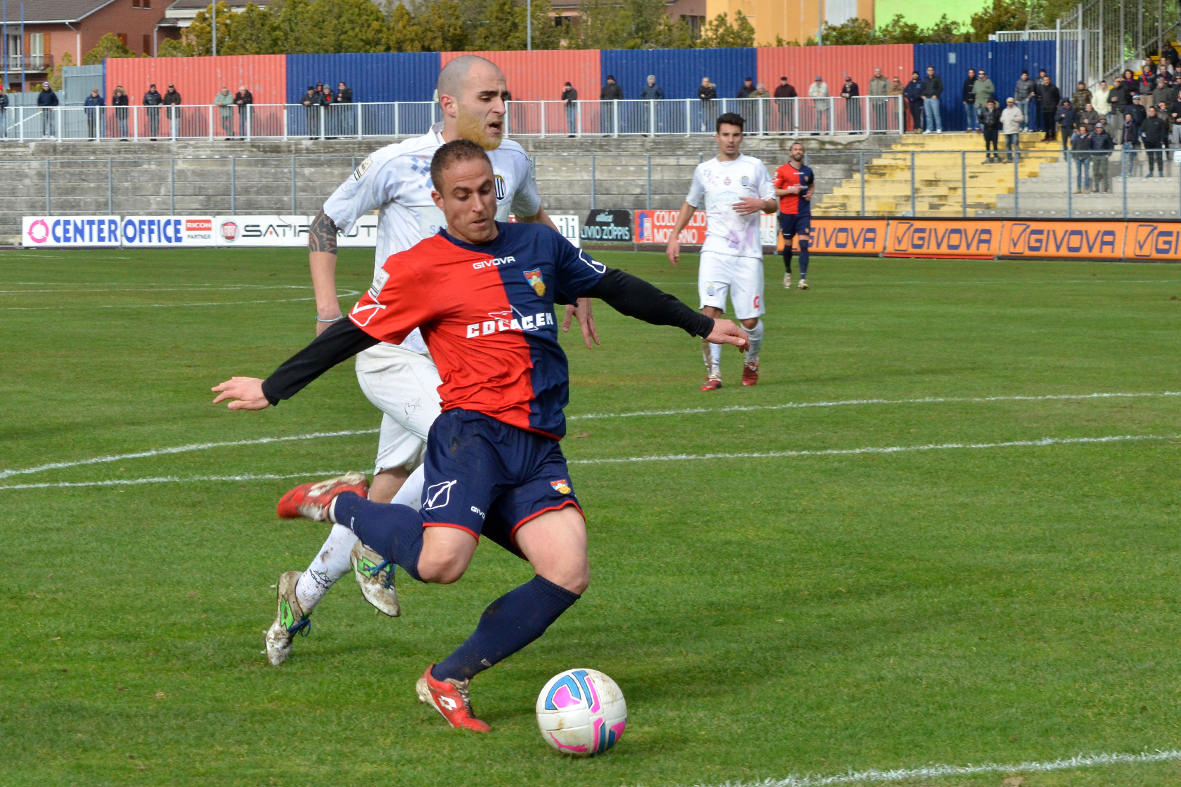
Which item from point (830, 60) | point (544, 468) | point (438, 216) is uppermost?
point (830, 60)

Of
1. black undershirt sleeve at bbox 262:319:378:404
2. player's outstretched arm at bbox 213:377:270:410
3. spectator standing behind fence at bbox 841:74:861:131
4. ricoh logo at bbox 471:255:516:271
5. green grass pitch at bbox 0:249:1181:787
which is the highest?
spectator standing behind fence at bbox 841:74:861:131

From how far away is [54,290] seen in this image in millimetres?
26406

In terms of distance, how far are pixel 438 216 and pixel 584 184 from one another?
3750cm

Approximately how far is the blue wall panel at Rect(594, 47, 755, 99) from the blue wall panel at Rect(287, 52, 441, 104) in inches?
274

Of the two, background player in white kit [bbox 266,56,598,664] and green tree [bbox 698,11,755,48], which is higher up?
green tree [bbox 698,11,755,48]

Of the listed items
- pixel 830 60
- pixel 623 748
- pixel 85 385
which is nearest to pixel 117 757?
pixel 623 748

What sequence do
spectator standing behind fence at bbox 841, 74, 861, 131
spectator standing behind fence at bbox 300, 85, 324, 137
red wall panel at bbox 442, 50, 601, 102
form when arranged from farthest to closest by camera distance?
red wall panel at bbox 442, 50, 601, 102, spectator standing behind fence at bbox 300, 85, 324, 137, spectator standing behind fence at bbox 841, 74, 861, 131

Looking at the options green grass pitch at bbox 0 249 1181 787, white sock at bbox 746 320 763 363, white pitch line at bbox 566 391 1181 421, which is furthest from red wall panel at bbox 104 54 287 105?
white pitch line at bbox 566 391 1181 421

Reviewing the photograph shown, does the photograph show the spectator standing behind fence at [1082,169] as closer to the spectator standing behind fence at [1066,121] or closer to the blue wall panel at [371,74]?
the spectator standing behind fence at [1066,121]

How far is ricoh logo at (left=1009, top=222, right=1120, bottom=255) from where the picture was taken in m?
32.5

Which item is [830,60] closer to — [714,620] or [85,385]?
[85,385]

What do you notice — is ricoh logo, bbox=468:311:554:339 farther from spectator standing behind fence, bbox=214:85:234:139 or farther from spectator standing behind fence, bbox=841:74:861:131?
spectator standing behind fence, bbox=214:85:234:139

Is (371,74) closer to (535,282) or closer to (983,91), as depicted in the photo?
(983,91)

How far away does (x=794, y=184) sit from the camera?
27.3 meters
